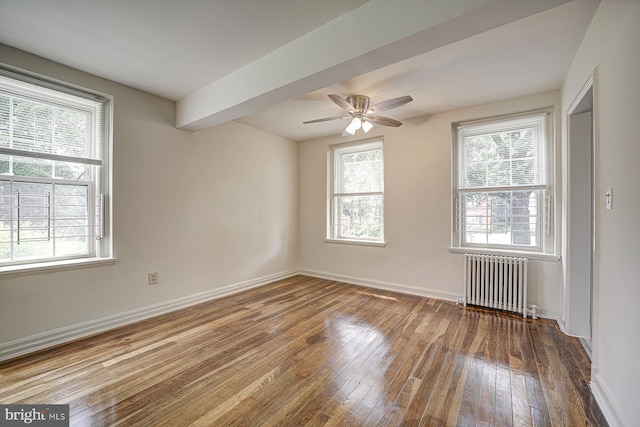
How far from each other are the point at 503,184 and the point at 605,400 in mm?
2331

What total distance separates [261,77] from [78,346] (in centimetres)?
281

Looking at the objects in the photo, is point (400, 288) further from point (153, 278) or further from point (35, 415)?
point (35, 415)

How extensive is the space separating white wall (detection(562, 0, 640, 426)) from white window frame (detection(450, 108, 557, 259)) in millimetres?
1413

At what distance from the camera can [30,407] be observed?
164 centimetres

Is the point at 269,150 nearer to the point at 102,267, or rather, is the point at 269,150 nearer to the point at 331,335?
the point at 102,267

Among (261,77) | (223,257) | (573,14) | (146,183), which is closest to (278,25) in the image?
(261,77)

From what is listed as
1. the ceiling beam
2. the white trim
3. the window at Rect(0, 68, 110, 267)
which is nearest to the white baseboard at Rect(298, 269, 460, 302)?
the white trim

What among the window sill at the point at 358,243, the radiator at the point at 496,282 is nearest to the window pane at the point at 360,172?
the window sill at the point at 358,243

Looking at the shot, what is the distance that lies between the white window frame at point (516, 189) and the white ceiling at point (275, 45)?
362mm

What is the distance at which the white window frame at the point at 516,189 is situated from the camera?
3.06 metres

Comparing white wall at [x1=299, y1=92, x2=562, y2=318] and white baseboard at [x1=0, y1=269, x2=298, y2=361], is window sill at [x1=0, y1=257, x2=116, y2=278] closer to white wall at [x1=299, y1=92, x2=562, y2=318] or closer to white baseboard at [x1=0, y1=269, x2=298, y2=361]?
white baseboard at [x1=0, y1=269, x2=298, y2=361]

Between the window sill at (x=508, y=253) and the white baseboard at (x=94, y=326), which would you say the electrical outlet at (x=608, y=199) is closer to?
the window sill at (x=508, y=253)

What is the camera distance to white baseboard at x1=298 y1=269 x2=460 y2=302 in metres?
3.62

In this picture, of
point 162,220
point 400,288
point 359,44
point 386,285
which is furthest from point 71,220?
point 400,288
